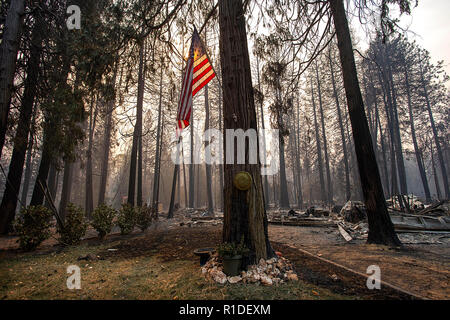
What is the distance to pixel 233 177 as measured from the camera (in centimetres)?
388

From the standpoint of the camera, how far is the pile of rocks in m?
3.27

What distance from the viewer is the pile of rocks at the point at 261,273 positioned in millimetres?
3270

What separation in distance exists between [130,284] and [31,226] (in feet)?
14.4

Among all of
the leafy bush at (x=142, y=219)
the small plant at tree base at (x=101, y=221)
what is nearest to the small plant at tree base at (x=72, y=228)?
the small plant at tree base at (x=101, y=221)

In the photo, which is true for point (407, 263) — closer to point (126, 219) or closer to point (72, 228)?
point (72, 228)

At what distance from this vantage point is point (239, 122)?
13.3 ft

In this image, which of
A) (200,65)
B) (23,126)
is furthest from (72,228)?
(200,65)

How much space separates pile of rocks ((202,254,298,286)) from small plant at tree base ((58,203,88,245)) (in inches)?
196

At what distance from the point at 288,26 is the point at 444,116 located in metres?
32.7

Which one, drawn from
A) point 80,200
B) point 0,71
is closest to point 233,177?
point 0,71

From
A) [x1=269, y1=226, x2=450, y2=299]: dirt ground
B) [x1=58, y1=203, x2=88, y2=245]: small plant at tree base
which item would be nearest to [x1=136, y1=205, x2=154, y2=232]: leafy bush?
[x1=58, y1=203, x2=88, y2=245]: small plant at tree base

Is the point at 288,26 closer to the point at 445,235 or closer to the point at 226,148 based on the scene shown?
the point at 226,148

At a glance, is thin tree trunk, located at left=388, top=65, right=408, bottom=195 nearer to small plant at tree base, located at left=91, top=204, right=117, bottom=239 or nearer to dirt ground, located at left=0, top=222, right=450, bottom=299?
dirt ground, located at left=0, top=222, right=450, bottom=299
